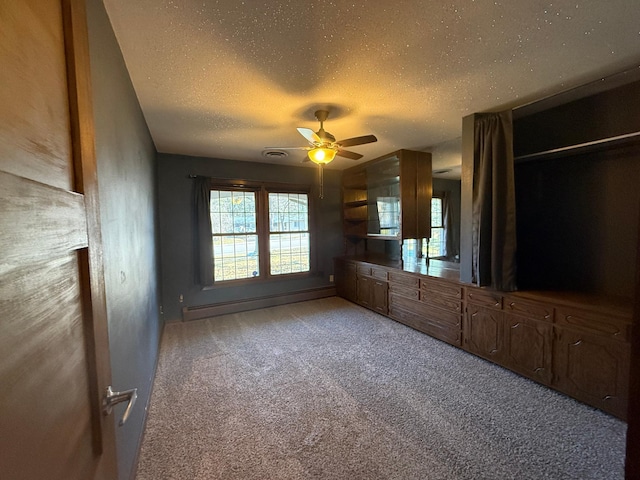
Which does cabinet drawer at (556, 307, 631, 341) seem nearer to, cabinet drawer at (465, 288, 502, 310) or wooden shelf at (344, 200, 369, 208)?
cabinet drawer at (465, 288, 502, 310)

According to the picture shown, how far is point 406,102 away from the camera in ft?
7.90

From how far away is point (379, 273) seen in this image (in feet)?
13.6

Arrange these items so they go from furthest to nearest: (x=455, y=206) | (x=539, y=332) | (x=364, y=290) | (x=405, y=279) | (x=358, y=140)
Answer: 1. (x=364, y=290)
2. (x=455, y=206)
3. (x=405, y=279)
4. (x=358, y=140)
5. (x=539, y=332)

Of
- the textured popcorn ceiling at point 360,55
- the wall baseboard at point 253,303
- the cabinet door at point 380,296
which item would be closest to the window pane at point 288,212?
the wall baseboard at point 253,303

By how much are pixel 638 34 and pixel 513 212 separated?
1.36 metres

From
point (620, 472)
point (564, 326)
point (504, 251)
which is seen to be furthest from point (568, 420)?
point (504, 251)

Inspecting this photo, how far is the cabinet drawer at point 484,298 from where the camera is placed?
102 inches

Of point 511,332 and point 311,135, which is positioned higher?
point 311,135

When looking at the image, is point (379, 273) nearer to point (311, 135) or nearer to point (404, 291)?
point (404, 291)

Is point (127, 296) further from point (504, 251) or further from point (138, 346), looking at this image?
point (504, 251)

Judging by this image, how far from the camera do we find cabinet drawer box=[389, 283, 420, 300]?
351cm

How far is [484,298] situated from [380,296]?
160 centimetres

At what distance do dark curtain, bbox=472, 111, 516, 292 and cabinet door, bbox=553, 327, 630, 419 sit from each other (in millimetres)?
589

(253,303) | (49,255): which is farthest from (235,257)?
(49,255)
